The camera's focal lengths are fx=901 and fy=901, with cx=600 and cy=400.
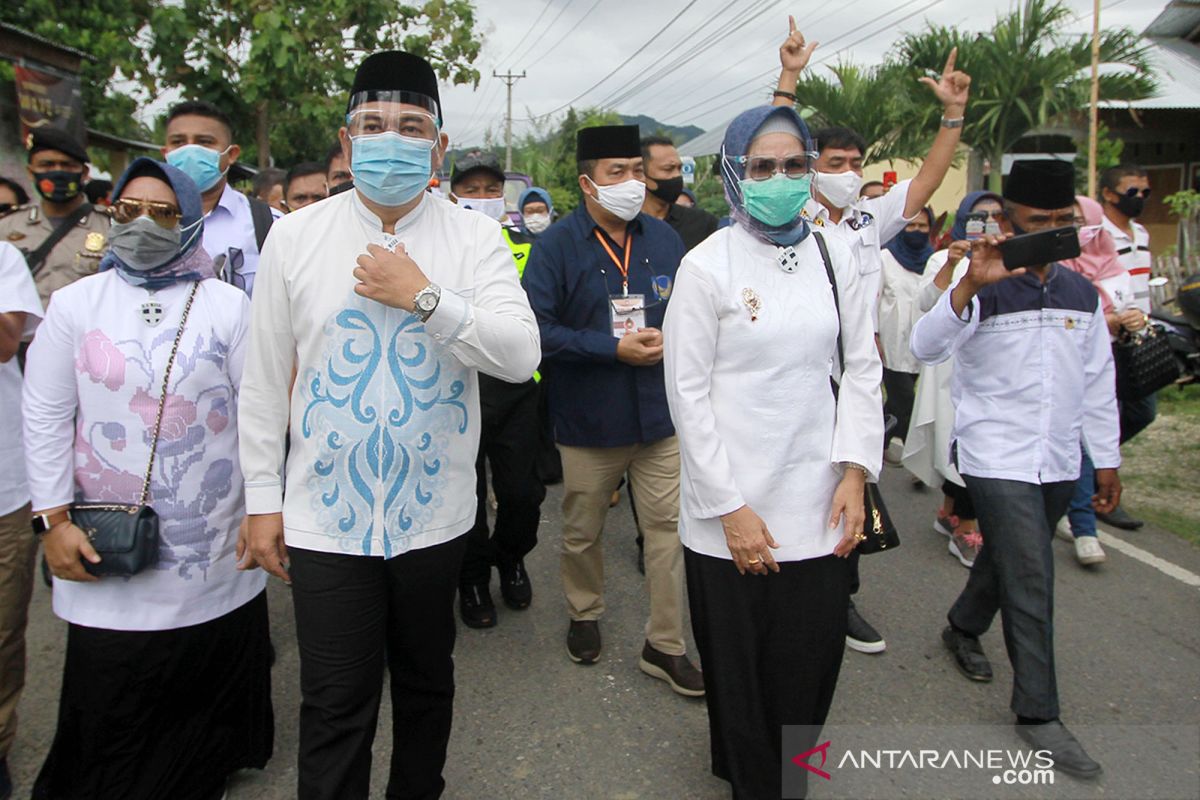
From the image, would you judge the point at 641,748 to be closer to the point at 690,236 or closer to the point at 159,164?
the point at 159,164

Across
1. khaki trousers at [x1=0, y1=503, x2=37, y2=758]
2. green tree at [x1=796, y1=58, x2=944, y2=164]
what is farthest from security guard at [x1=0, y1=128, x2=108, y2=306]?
green tree at [x1=796, y1=58, x2=944, y2=164]

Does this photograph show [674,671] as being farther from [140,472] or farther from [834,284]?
[140,472]

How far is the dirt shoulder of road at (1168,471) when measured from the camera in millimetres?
5762

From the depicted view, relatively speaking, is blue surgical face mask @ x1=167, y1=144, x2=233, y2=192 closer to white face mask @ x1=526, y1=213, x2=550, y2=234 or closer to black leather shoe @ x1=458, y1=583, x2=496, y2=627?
black leather shoe @ x1=458, y1=583, x2=496, y2=627

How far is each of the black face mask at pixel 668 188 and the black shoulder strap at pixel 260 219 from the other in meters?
1.93

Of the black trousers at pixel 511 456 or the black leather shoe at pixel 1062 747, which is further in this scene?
the black trousers at pixel 511 456

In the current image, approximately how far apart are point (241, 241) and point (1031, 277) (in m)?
3.32

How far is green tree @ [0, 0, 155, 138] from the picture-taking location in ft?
31.8

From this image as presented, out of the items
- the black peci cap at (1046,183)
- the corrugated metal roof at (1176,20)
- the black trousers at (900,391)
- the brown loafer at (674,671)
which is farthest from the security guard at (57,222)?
the corrugated metal roof at (1176,20)

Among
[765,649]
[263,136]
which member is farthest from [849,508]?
[263,136]

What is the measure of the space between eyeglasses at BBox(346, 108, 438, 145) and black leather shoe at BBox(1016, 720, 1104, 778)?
9.40 feet

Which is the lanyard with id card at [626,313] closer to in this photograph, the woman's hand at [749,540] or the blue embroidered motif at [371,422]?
the woman's hand at [749,540]

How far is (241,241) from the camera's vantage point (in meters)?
4.07

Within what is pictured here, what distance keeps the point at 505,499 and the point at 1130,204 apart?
4.35 m
